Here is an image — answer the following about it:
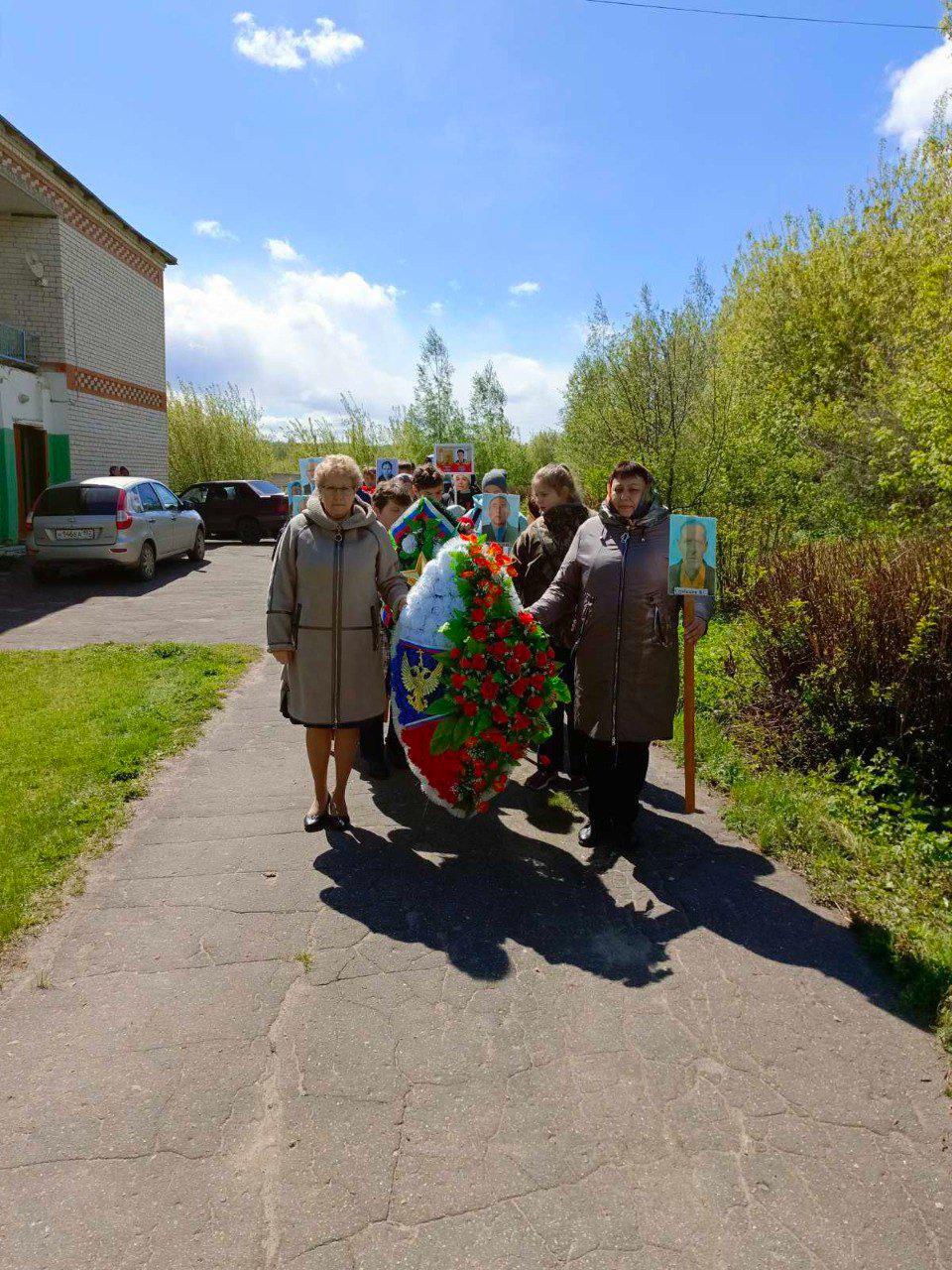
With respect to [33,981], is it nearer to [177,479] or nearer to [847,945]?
[847,945]

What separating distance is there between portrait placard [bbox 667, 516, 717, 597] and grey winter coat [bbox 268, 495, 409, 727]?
56.5 inches

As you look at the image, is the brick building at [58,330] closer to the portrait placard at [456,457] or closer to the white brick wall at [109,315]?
the white brick wall at [109,315]

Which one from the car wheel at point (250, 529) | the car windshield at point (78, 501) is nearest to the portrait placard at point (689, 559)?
the car windshield at point (78, 501)

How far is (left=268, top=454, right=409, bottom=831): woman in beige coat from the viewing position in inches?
165

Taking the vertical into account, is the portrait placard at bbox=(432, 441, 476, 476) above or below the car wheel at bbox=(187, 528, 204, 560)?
above

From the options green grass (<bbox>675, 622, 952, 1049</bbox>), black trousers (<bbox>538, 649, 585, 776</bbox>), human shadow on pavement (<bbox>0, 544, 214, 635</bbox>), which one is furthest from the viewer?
human shadow on pavement (<bbox>0, 544, 214, 635</bbox>)

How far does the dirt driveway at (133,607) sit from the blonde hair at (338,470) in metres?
5.50

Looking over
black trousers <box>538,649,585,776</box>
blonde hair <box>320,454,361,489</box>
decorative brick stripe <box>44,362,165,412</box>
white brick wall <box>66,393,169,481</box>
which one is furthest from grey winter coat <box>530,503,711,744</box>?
decorative brick stripe <box>44,362,165,412</box>

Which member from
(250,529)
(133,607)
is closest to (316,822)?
(133,607)

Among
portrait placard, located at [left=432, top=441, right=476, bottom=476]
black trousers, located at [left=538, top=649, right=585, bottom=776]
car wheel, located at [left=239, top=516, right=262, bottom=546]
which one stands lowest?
black trousers, located at [left=538, top=649, right=585, bottom=776]

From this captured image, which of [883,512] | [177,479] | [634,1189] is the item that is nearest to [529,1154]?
[634,1189]

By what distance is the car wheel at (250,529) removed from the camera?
2220 centimetres

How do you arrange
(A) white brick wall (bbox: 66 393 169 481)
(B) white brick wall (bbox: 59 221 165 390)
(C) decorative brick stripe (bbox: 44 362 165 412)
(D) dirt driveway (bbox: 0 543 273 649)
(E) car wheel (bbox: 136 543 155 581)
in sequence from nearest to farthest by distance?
(D) dirt driveway (bbox: 0 543 273 649) < (E) car wheel (bbox: 136 543 155 581) < (C) decorative brick stripe (bbox: 44 362 165 412) < (B) white brick wall (bbox: 59 221 165 390) < (A) white brick wall (bbox: 66 393 169 481)

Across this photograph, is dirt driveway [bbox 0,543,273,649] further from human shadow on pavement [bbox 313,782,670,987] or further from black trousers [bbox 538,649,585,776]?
human shadow on pavement [bbox 313,782,670,987]
